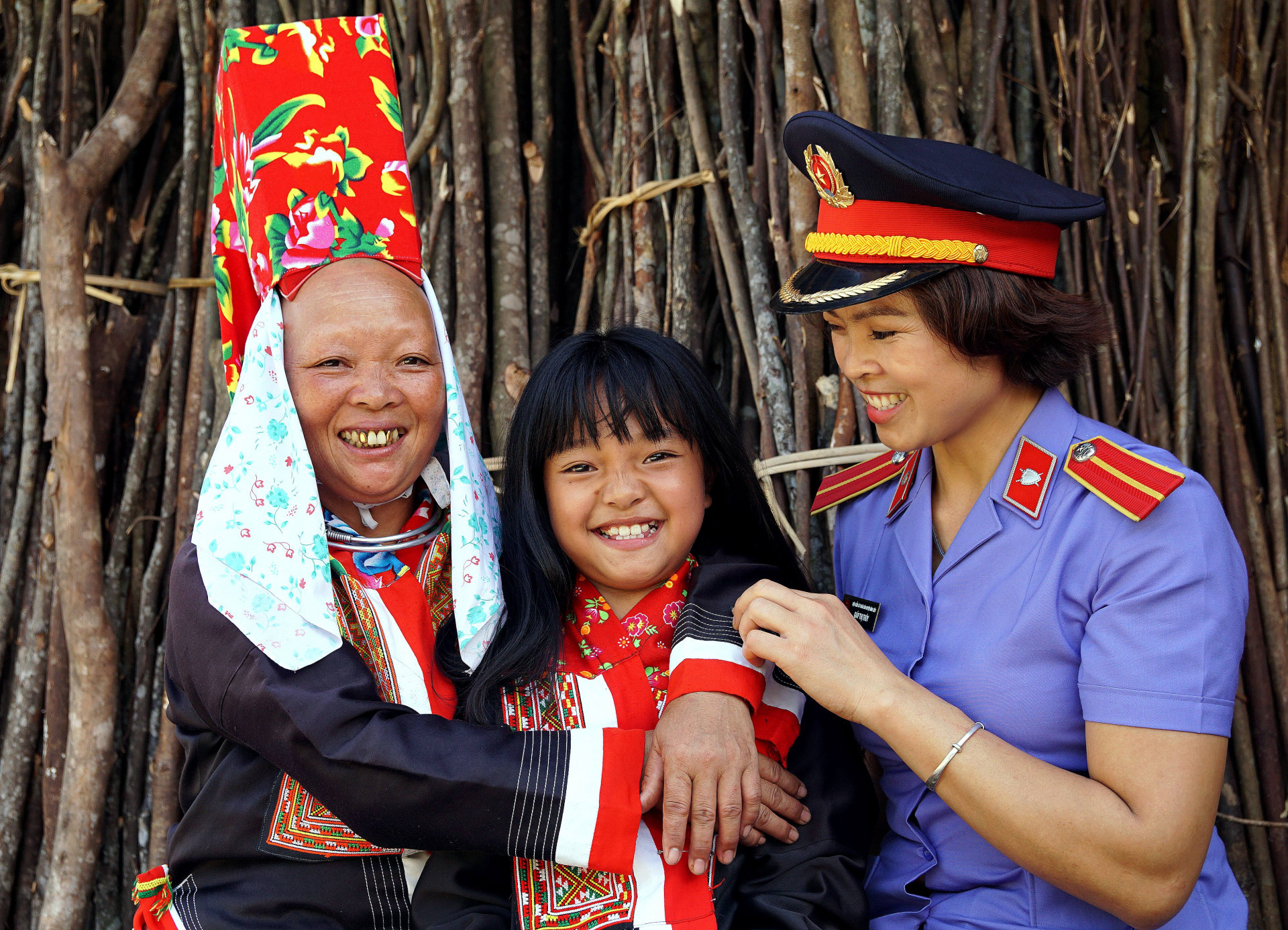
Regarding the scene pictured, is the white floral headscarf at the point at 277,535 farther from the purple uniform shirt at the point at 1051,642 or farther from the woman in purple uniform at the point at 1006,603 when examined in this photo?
the purple uniform shirt at the point at 1051,642

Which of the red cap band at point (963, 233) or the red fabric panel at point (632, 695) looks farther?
the red fabric panel at point (632, 695)

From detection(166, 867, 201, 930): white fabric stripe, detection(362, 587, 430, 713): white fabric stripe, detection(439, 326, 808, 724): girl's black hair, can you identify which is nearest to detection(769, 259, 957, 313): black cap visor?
detection(439, 326, 808, 724): girl's black hair

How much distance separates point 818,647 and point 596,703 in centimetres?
48

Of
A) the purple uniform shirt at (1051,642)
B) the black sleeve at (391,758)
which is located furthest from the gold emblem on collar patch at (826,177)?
the black sleeve at (391,758)

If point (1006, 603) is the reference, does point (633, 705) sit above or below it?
below

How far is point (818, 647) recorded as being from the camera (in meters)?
1.68

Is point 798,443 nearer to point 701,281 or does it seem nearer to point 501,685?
point 701,281

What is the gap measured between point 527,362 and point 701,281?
1.89 feet

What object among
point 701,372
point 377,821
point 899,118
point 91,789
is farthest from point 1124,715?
point 91,789

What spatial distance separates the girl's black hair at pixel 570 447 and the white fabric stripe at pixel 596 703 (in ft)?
0.25

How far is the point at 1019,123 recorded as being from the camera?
2.66 meters

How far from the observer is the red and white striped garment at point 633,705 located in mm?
1714

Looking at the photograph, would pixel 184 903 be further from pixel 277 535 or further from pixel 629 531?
pixel 629 531

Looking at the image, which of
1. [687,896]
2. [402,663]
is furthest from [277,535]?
[687,896]
